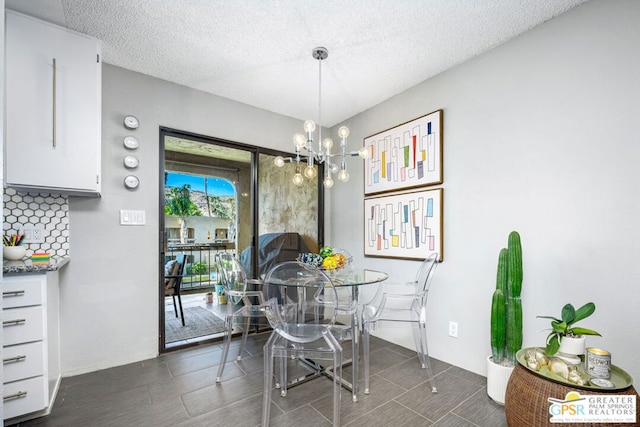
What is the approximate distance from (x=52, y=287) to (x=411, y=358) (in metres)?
2.90

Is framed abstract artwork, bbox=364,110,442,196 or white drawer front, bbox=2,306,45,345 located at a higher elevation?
framed abstract artwork, bbox=364,110,442,196

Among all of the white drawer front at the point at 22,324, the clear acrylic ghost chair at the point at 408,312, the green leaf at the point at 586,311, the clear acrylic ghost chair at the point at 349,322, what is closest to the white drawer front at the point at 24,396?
the white drawer front at the point at 22,324

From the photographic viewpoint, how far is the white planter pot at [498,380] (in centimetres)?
195

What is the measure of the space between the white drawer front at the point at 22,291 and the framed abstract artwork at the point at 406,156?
9.41 ft

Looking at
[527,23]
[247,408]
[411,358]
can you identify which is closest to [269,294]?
[247,408]

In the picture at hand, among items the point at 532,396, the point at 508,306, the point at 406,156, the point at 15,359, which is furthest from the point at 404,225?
the point at 15,359

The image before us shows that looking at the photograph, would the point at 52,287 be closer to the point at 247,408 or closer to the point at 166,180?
the point at 166,180

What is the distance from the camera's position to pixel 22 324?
5.78 ft

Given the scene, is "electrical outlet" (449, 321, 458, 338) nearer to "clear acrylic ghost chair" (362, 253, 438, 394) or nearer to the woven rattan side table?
"clear acrylic ghost chair" (362, 253, 438, 394)

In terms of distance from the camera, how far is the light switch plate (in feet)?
8.54

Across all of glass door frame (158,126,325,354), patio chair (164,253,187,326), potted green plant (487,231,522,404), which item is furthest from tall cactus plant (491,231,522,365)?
patio chair (164,253,187,326)

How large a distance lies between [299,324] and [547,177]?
6.47 feet

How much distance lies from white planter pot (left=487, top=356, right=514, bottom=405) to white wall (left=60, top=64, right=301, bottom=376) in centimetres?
275

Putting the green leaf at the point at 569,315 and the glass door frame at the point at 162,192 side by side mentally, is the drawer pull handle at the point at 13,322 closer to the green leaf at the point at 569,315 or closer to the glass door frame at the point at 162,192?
the glass door frame at the point at 162,192
